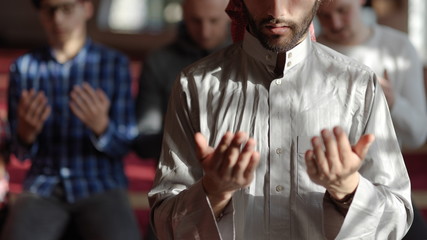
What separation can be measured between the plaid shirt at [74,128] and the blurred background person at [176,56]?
0.16 feet

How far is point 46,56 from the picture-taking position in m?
2.57

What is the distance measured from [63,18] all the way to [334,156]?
1.59 m

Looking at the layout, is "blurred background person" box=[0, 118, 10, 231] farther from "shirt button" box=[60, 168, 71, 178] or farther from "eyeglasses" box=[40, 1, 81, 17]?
"eyeglasses" box=[40, 1, 81, 17]

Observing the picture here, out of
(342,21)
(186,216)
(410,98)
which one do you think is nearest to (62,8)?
(342,21)

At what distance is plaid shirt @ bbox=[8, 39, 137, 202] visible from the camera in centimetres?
244

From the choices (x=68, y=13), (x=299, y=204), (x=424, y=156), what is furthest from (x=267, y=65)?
(x=424, y=156)

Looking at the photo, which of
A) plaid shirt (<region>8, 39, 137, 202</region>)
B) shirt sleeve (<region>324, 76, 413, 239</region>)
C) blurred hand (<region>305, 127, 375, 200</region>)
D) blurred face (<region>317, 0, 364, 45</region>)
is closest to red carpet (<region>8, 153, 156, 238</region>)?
plaid shirt (<region>8, 39, 137, 202</region>)

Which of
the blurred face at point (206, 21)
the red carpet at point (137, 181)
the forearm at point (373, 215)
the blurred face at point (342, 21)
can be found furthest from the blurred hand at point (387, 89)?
the red carpet at point (137, 181)

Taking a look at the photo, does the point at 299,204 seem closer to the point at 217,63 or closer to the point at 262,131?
the point at 262,131

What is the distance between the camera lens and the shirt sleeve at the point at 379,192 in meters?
1.19

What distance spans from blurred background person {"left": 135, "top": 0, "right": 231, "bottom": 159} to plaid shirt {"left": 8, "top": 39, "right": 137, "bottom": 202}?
0.05 m

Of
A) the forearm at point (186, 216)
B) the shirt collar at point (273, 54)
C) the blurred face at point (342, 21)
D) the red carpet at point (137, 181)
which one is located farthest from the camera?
the red carpet at point (137, 181)

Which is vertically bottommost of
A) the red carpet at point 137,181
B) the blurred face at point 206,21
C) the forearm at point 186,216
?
the red carpet at point 137,181

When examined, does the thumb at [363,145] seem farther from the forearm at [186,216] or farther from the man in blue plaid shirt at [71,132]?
the man in blue plaid shirt at [71,132]
